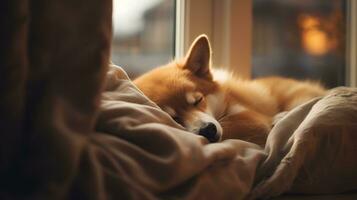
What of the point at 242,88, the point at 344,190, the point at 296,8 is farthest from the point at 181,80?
the point at 296,8

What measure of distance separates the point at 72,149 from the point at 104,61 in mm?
141

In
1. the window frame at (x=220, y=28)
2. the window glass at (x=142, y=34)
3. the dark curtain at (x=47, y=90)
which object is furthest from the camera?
the window frame at (x=220, y=28)

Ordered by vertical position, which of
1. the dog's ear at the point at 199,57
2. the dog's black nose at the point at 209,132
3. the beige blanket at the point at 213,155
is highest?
the dog's ear at the point at 199,57

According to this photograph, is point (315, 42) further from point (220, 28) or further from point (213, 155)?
point (213, 155)

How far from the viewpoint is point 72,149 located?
539 mm

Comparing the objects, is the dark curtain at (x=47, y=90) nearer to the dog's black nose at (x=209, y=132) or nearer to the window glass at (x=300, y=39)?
the dog's black nose at (x=209, y=132)

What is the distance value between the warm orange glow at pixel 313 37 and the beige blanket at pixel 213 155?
1088mm

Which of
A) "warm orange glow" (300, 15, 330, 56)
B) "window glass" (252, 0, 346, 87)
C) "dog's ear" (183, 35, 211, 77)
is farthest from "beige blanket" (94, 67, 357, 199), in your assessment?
"warm orange glow" (300, 15, 330, 56)

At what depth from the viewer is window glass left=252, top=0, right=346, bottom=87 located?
76.6 inches

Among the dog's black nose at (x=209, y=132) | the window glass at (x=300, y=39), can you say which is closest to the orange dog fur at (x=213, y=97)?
the dog's black nose at (x=209, y=132)

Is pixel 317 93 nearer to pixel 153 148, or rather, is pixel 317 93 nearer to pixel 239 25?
pixel 239 25

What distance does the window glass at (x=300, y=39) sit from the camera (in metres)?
1.95

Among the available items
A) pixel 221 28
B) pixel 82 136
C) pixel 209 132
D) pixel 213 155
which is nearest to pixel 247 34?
pixel 221 28

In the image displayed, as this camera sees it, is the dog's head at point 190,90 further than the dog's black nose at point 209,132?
Yes
